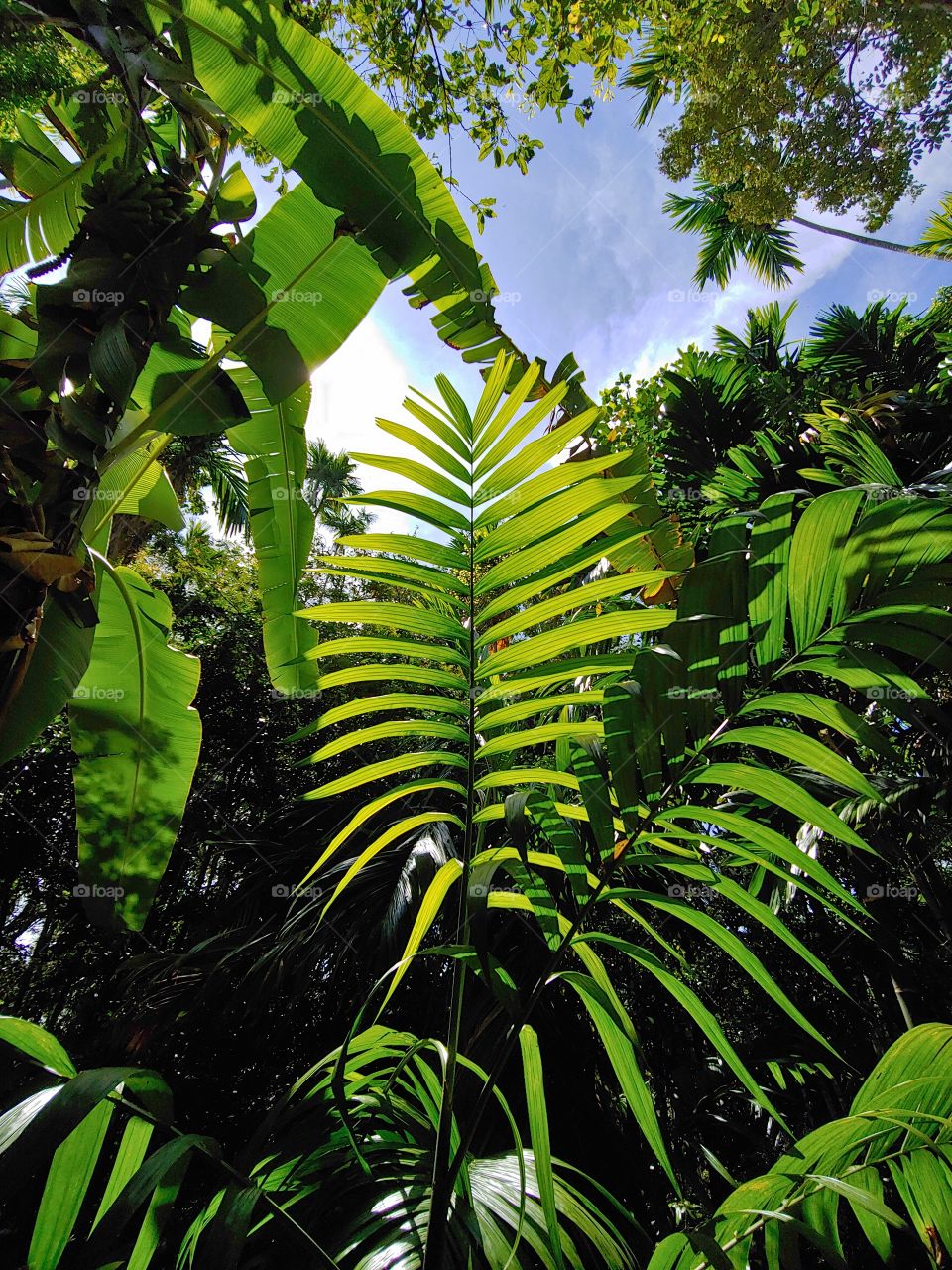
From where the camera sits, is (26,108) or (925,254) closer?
(26,108)

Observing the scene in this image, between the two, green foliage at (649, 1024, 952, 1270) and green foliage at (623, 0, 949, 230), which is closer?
green foliage at (649, 1024, 952, 1270)

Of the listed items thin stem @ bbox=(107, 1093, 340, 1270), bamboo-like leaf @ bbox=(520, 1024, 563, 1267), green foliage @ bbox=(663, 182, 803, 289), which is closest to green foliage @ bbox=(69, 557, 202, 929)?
thin stem @ bbox=(107, 1093, 340, 1270)

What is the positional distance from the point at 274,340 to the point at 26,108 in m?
3.03

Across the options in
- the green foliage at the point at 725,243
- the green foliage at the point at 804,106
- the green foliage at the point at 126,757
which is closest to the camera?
the green foliage at the point at 126,757

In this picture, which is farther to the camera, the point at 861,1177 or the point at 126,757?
the point at 126,757

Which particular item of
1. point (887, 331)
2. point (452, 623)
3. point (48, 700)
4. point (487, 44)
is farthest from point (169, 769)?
point (887, 331)

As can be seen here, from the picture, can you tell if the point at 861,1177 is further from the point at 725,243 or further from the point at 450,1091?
the point at 725,243

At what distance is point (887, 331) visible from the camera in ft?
13.1

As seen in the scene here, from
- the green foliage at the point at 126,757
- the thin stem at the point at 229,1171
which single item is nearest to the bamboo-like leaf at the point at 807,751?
the thin stem at the point at 229,1171

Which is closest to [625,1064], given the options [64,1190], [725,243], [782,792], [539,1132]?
[539,1132]

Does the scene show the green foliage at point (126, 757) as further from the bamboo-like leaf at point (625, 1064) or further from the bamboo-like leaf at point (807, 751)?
the bamboo-like leaf at point (807, 751)

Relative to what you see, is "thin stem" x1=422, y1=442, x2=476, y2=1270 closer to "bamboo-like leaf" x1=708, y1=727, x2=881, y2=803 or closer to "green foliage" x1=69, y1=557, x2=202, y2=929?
"bamboo-like leaf" x1=708, y1=727, x2=881, y2=803

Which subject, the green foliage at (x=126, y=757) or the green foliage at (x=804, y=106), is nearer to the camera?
the green foliage at (x=126, y=757)

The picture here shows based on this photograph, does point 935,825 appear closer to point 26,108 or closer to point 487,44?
point 487,44
